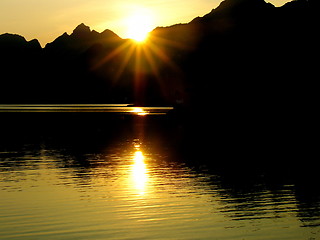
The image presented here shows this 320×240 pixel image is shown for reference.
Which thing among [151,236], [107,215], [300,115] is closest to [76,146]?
[107,215]

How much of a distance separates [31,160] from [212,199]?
88.2 ft

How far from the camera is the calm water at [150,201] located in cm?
2203

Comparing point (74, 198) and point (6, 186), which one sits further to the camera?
point (6, 186)

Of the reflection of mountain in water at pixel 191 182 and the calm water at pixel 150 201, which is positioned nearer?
the calm water at pixel 150 201

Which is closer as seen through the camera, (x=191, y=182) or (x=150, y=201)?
(x=150, y=201)

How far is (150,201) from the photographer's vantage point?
28.9m

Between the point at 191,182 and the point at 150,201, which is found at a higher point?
the point at 150,201

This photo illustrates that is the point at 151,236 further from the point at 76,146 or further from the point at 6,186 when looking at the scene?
the point at 76,146

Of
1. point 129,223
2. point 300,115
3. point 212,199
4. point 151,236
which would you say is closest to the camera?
point 151,236

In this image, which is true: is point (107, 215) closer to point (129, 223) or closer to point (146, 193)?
point (129, 223)

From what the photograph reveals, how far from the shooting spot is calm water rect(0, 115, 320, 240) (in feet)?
72.3

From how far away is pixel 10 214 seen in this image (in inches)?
1002

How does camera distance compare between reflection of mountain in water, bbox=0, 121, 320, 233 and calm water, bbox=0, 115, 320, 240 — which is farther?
reflection of mountain in water, bbox=0, 121, 320, 233

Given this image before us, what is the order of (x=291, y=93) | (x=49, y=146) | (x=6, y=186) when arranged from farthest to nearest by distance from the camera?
(x=291, y=93)
(x=49, y=146)
(x=6, y=186)
